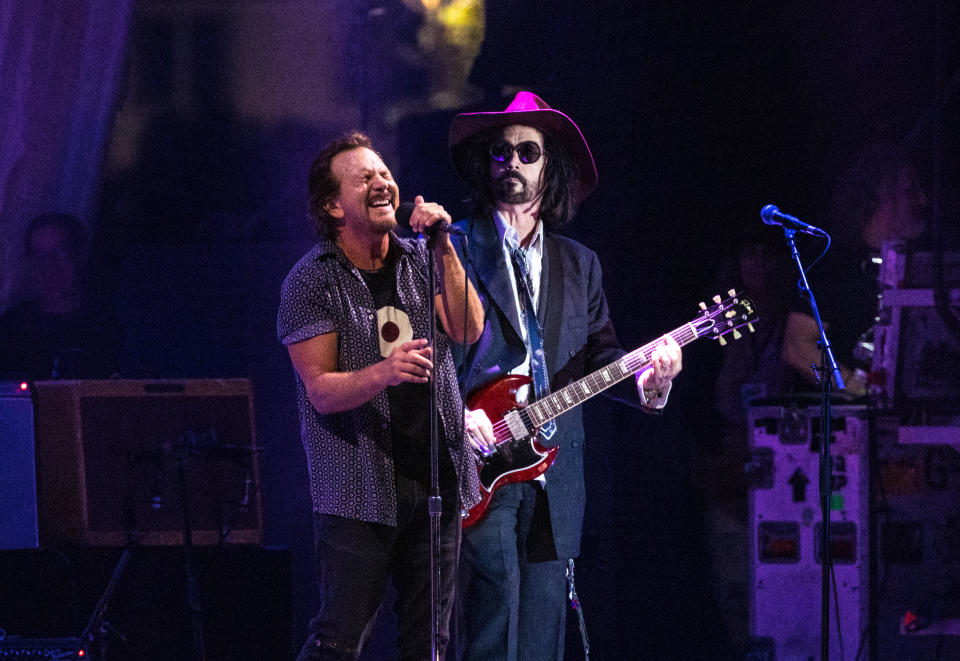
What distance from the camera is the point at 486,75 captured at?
16.6 ft

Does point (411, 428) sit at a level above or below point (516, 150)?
below

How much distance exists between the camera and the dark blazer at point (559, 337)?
3.71 meters

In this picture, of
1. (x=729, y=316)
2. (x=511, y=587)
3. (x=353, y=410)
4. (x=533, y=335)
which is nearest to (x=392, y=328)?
(x=353, y=410)

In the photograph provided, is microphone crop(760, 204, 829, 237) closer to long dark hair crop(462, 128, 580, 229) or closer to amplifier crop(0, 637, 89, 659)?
long dark hair crop(462, 128, 580, 229)

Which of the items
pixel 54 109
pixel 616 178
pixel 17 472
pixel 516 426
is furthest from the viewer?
pixel 54 109

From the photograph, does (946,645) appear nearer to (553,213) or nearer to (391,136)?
(553,213)

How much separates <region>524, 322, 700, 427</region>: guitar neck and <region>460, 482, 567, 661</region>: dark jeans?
0.87 feet

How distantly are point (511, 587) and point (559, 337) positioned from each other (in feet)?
3.04

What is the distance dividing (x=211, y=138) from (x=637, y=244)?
2.22 meters

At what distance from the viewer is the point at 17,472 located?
4.15 metres

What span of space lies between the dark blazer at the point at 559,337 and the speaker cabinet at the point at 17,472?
1.84m

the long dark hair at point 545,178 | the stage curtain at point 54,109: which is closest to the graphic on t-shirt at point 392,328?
the long dark hair at point 545,178

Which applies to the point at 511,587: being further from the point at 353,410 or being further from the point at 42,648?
the point at 42,648

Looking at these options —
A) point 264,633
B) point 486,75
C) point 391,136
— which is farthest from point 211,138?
point 264,633
